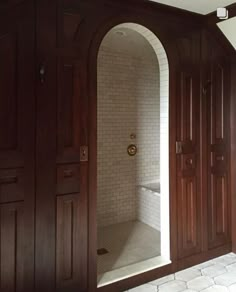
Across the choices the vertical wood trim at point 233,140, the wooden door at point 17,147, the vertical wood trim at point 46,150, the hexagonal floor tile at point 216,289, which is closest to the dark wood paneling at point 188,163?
the hexagonal floor tile at point 216,289

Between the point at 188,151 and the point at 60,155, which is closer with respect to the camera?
the point at 60,155

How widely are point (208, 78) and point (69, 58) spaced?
151cm

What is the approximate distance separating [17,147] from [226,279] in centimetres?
213

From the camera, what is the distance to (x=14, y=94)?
1873 millimetres

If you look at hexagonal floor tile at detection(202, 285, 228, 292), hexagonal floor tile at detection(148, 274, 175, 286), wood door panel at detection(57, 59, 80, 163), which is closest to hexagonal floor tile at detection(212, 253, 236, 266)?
hexagonal floor tile at detection(202, 285, 228, 292)

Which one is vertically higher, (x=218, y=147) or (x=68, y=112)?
(x=68, y=112)

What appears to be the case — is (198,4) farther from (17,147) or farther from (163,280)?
(163,280)

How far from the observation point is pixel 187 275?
2.59 meters

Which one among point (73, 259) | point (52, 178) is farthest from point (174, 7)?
point (73, 259)

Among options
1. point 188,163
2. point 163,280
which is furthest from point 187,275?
point 188,163

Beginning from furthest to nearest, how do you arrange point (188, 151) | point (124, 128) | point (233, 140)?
point (124, 128)
point (233, 140)
point (188, 151)

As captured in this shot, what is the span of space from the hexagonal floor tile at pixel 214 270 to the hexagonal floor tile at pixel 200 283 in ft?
0.30

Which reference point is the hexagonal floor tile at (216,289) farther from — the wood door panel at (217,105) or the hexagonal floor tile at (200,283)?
the wood door panel at (217,105)

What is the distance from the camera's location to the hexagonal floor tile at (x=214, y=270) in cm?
261
